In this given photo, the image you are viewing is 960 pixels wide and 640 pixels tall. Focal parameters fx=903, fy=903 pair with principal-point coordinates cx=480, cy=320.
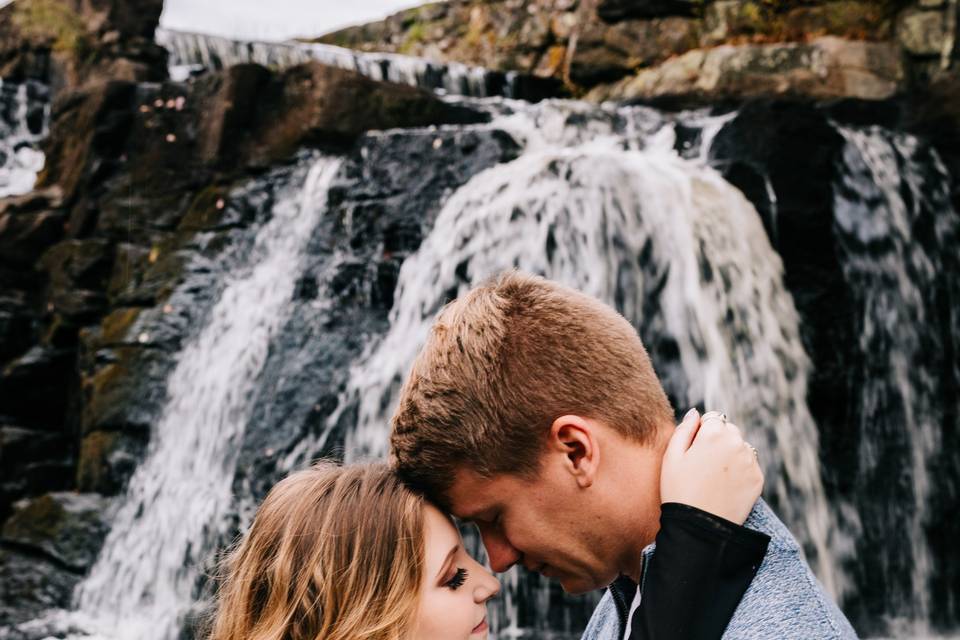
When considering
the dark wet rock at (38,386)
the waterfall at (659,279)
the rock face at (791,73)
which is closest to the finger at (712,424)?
the waterfall at (659,279)

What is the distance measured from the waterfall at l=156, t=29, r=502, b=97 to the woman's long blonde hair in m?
10.4

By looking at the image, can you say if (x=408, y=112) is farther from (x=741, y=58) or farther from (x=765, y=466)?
(x=765, y=466)

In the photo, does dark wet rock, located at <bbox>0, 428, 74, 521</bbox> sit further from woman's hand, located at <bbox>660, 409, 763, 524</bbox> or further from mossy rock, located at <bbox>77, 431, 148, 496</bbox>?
woman's hand, located at <bbox>660, 409, 763, 524</bbox>

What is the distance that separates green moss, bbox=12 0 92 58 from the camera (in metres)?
13.0

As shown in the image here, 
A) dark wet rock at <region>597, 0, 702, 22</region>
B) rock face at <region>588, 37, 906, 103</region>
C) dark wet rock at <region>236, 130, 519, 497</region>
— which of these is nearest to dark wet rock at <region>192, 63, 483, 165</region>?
dark wet rock at <region>236, 130, 519, 497</region>

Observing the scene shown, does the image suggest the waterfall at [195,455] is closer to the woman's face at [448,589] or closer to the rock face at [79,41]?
the woman's face at [448,589]

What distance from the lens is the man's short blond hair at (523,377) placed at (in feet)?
5.42

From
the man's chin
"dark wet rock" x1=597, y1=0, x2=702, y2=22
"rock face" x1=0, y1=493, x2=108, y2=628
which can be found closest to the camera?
the man's chin

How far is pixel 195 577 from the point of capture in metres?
5.90

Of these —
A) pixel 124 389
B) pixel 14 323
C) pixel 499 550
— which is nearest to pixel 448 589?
pixel 499 550

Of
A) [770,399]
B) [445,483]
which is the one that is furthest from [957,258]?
[445,483]

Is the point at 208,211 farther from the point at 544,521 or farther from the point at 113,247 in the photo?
the point at 544,521

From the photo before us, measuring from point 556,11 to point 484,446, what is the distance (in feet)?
40.5

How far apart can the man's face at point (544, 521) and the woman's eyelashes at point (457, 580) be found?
6.4 inches
